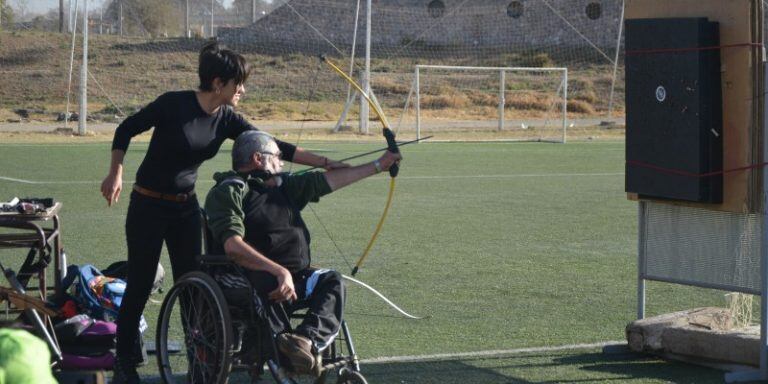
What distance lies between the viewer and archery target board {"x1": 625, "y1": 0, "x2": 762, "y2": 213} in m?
6.30

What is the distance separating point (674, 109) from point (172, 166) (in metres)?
2.80

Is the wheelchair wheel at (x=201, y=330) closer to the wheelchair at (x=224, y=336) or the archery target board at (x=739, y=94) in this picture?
the wheelchair at (x=224, y=336)

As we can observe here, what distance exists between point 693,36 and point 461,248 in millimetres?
4652

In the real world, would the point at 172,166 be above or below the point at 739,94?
below

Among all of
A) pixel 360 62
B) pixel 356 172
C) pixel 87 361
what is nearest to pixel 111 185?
pixel 87 361

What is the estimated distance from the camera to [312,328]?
5219 millimetres

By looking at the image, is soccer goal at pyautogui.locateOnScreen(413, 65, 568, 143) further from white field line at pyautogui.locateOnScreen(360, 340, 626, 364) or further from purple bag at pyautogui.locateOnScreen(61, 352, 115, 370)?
purple bag at pyautogui.locateOnScreen(61, 352, 115, 370)

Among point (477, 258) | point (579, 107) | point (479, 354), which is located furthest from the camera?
point (579, 107)

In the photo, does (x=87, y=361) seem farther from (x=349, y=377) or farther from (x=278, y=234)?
(x=349, y=377)

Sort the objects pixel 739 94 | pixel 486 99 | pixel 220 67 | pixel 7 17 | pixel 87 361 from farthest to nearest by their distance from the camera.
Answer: pixel 7 17
pixel 486 99
pixel 739 94
pixel 87 361
pixel 220 67

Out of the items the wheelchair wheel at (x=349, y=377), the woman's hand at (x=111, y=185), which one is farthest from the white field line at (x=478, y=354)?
the woman's hand at (x=111, y=185)

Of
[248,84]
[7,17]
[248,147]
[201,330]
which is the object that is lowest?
[201,330]

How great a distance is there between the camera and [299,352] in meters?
5.09

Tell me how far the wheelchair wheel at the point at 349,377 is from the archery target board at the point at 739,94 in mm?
2551
